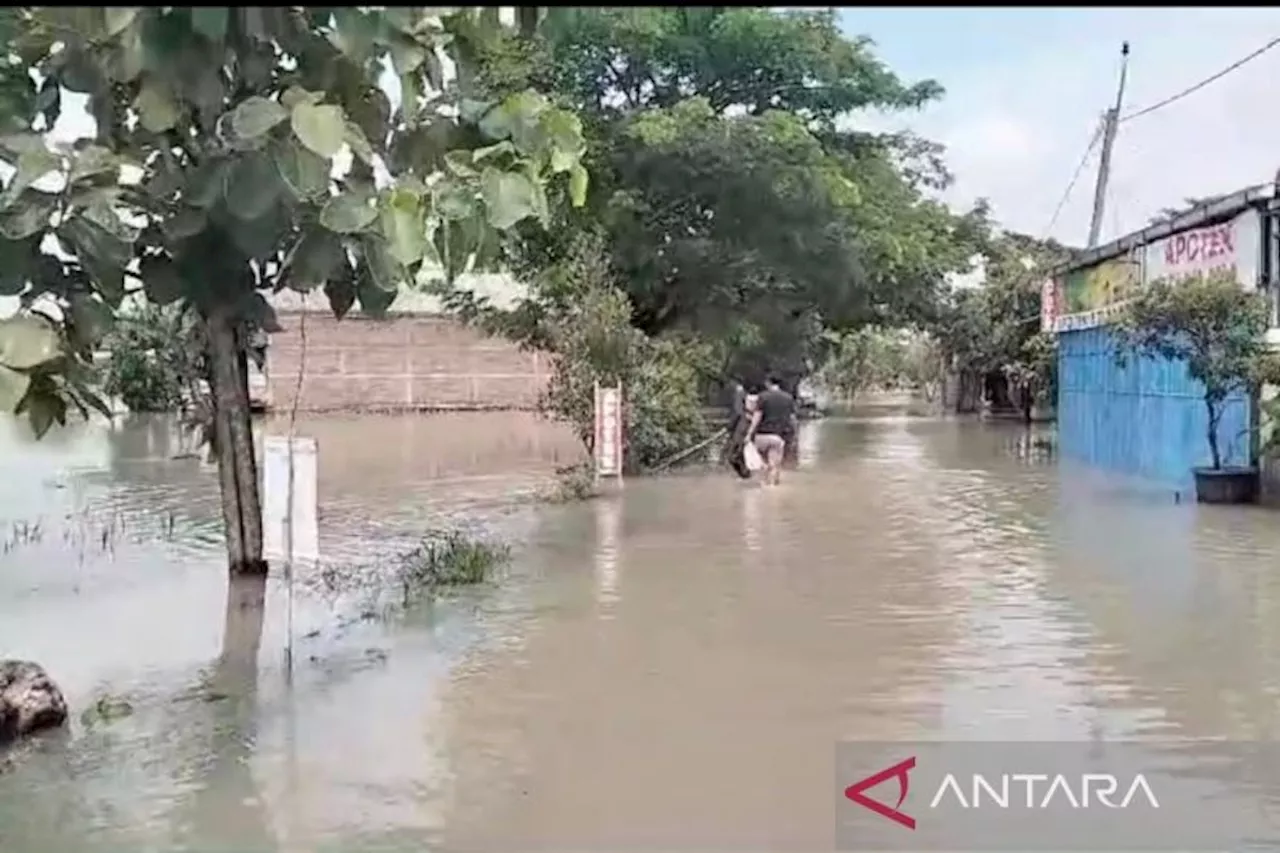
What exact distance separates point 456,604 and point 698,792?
4563mm

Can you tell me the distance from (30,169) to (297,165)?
104cm

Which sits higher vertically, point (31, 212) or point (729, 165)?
point (729, 165)

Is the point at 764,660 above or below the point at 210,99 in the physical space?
below

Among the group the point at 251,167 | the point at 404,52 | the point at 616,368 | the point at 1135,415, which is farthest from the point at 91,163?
the point at 1135,415

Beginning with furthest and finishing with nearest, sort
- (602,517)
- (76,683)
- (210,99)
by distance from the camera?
(602,517) < (76,683) < (210,99)

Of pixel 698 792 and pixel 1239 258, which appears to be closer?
pixel 698 792

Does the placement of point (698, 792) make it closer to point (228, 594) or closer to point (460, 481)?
point (228, 594)

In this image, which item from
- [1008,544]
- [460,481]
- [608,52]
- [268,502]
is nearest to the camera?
[268,502]

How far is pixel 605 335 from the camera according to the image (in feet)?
60.0

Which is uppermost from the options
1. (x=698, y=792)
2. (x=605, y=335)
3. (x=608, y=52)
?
(x=608, y=52)

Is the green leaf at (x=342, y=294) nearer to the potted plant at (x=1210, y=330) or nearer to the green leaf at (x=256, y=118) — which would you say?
the green leaf at (x=256, y=118)

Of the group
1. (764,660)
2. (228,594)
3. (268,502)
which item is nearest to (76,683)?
(268,502)

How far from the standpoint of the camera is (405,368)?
40.6 metres

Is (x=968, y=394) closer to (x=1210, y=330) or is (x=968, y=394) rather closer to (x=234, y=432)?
(x=1210, y=330)
